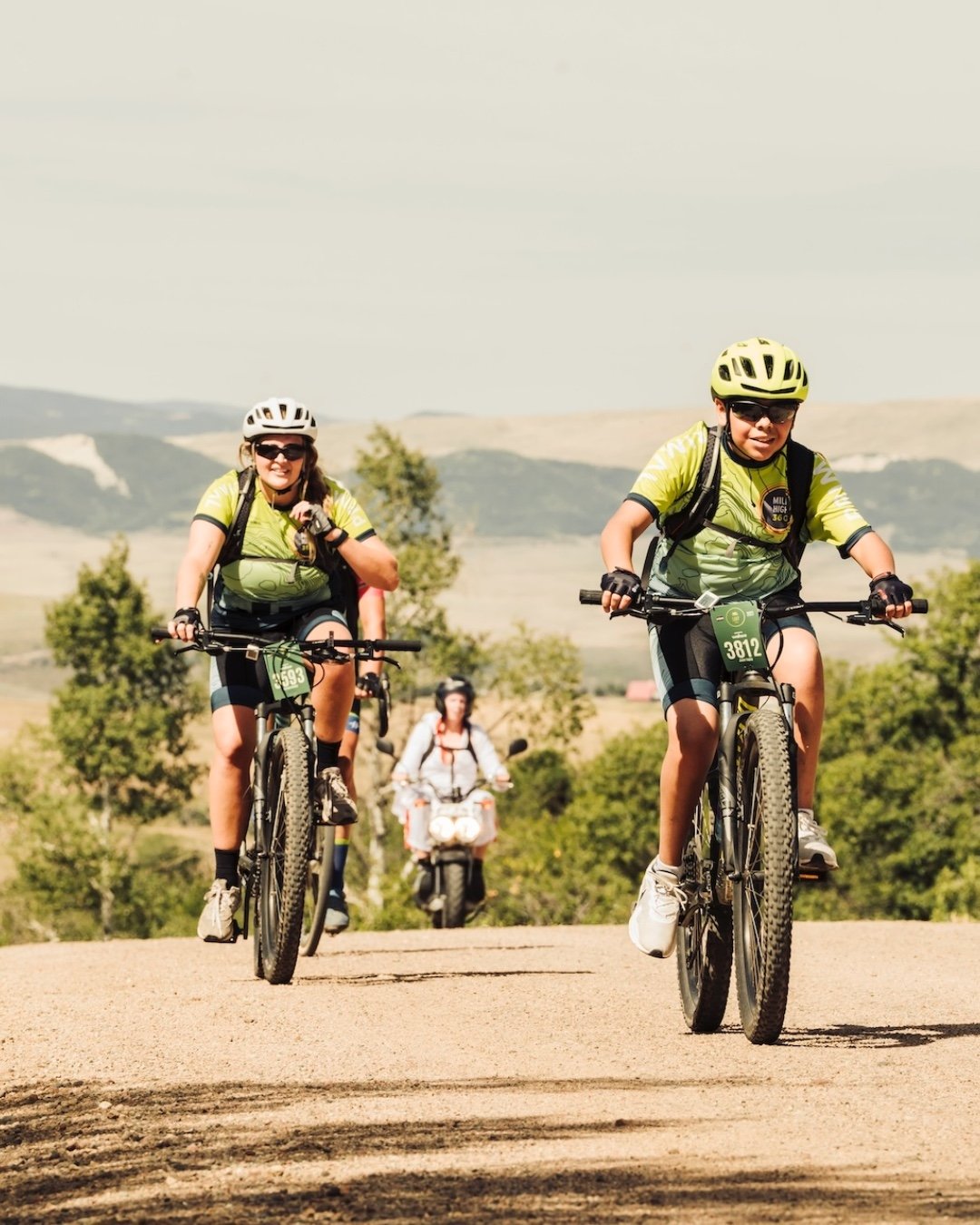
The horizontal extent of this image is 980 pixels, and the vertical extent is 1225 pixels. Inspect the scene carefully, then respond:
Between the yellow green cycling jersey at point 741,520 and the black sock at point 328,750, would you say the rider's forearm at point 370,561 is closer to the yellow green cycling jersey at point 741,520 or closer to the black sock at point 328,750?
the black sock at point 328,750

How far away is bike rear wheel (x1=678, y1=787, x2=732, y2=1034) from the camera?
7.53 meters

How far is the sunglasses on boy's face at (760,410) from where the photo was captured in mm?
7301

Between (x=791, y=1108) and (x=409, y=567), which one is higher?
(x=409, y=567)

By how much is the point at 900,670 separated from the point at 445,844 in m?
42.8

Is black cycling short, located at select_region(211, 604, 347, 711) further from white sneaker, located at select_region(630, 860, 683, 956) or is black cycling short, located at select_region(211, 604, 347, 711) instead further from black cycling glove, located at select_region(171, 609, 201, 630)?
white sneaker, located at select_region(630, 860, 683, 956)

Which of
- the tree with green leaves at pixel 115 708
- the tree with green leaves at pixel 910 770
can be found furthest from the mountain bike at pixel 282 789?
the tree with green leaves at pixel 115 708

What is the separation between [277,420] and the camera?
930cm

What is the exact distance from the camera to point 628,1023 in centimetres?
823

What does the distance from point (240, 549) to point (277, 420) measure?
1.93 feet

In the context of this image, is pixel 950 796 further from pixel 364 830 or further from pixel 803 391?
pixel 803 391

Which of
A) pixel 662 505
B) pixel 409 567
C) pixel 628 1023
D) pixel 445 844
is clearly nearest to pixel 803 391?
pixel 662 505

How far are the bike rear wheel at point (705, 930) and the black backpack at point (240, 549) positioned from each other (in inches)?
98.9

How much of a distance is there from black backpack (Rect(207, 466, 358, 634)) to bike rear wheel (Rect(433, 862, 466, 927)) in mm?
7055

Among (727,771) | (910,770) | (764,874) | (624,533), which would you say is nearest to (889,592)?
(727,771)
